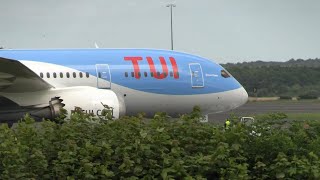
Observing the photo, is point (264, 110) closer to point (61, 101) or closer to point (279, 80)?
point (61, 101)

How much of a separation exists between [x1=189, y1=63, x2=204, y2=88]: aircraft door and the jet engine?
3.32 meters

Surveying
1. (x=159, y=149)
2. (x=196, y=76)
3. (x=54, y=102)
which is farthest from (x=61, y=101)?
(x=159, y=149)

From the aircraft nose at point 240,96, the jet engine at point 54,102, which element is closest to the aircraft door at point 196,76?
the aircraft nose at point 240,96

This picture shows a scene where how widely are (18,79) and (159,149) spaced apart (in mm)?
12881

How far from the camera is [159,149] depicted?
6770 mm

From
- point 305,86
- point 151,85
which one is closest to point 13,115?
point 151,85

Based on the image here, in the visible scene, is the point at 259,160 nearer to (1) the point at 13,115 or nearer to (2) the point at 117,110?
(2) the point at 117,110

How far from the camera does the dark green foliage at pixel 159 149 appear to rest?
21.3 ft

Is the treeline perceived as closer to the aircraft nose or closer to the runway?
the runway

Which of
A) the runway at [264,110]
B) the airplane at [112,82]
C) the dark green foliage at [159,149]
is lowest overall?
the runway at [264,110]

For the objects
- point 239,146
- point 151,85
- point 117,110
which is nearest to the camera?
point 239,146

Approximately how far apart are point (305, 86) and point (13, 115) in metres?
98.6

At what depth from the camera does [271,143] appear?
6992 mm

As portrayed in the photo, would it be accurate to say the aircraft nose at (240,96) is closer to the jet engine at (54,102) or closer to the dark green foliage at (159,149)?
the jet engine at (54,102)
